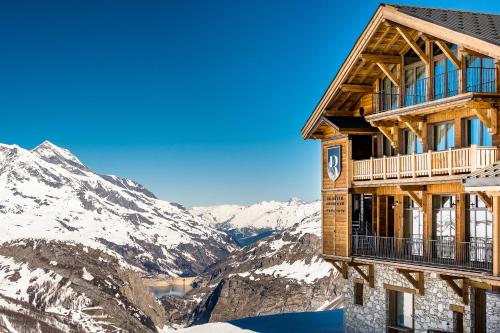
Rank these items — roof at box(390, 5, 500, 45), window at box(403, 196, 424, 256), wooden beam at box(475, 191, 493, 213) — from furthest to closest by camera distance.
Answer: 1. window at box(403, 196, 424, 256)
2. roof at box(390, 5, 500, 45)
3. wooden beam at box(475, 191, 493, 213)

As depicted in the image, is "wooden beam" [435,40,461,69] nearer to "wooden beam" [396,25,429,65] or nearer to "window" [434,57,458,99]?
"window" [434,57,458,99]

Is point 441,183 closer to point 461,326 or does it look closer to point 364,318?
point 461,326

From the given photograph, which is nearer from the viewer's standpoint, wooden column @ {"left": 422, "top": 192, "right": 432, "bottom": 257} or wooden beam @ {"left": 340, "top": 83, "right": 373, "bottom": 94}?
wooden column @ {"left": 422, "top": 192, "right": 432, "bottom": 257}

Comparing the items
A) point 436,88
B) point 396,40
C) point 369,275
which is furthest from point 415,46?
point 369,275

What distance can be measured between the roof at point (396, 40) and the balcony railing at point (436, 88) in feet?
4.16

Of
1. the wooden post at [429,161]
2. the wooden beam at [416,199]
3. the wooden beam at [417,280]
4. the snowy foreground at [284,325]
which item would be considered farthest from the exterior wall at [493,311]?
the snowy foreground at [284,325]

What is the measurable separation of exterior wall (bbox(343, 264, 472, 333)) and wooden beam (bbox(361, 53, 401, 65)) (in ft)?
31.0

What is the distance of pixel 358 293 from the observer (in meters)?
36.9

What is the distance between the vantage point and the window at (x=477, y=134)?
1085 inches

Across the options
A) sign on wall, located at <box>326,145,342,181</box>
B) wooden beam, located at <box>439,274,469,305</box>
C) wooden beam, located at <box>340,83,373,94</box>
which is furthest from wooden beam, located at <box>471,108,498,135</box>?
sign on wall, located at <box>326,145,342,181</box>

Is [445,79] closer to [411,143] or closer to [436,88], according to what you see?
[436,88]

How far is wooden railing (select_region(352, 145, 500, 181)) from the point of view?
2633 cm

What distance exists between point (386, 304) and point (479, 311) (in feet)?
21.9

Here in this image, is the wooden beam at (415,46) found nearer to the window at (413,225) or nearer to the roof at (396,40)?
the roof at (396,40)
